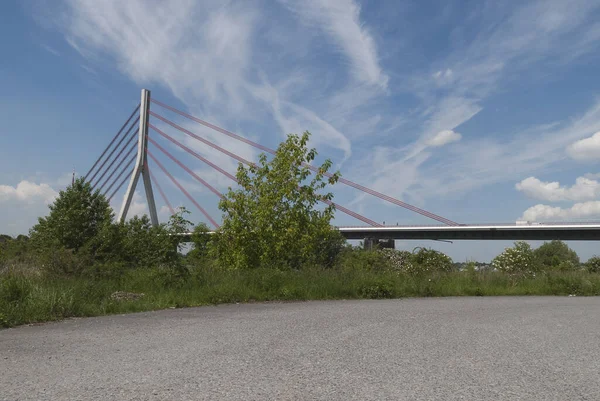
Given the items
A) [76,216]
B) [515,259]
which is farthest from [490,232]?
[76,216]

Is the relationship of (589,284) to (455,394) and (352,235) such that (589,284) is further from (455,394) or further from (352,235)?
(352,235)

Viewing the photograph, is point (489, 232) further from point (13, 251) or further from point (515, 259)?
point (13, 251)

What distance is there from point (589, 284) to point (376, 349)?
1386cm

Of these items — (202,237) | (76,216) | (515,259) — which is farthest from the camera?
(76,216)

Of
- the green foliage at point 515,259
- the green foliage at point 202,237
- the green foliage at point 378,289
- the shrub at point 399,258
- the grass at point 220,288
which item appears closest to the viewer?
the grass at point 220,288

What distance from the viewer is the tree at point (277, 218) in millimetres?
15055

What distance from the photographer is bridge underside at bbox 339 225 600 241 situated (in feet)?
166

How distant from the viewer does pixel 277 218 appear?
1526 cm

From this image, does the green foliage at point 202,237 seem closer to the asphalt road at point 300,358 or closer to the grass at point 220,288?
the grass at point 220,288

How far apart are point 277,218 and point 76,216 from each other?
31264 mm

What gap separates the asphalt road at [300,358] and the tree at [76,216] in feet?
119

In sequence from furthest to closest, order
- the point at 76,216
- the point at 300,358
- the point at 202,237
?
the point at 76,216 < the point at 202,237 < the point at 300,358

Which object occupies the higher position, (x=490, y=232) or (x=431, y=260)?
(x=490, y=232)

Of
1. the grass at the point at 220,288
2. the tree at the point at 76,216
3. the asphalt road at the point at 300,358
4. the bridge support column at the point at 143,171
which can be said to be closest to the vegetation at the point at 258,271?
the grass at the point at 220,288
